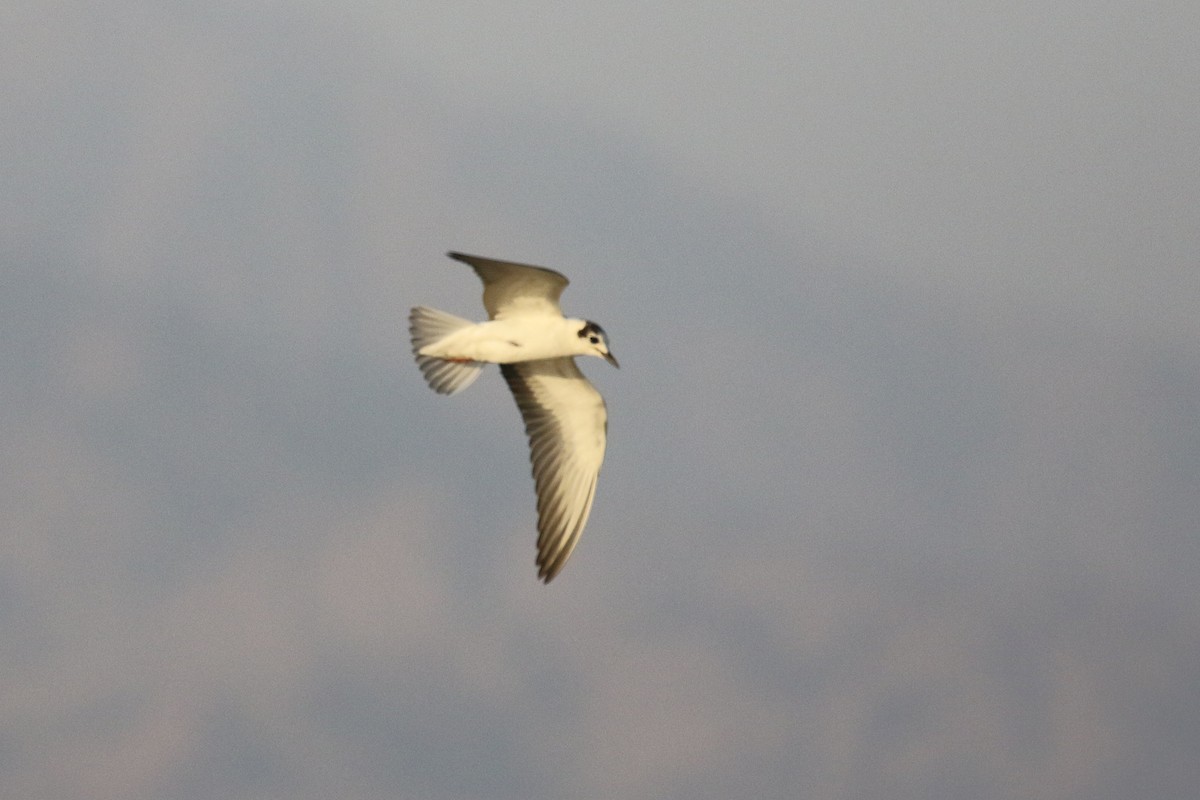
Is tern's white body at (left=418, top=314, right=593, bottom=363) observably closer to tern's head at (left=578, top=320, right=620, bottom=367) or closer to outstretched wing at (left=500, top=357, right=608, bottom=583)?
tern's head at (left=578, top=320, right=620, bottom=367)

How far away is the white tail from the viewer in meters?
21.5

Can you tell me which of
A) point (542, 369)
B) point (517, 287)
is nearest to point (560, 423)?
point (542, 369)

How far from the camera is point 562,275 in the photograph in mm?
20359

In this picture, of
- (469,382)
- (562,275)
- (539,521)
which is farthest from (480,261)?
(539,521)

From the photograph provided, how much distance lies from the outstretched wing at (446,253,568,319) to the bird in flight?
1 cm

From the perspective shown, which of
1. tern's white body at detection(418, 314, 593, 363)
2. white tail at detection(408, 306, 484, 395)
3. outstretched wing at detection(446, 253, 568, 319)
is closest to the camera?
outstretched wing at detection(446, 253, 568, 319)

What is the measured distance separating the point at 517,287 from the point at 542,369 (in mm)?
1953

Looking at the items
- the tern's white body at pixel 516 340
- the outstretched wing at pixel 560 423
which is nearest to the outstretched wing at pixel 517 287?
the tern's white body at pixel 516 340

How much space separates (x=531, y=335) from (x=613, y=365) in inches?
45.1

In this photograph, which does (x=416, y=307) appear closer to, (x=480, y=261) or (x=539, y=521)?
(x=480, y=261)

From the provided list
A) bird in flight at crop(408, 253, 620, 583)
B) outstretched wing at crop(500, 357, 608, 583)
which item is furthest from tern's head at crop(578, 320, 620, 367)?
outstretched wing at crop(500, 357, 608, 583)

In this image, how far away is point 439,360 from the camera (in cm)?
2181

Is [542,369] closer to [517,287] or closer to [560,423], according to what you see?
[560,423]

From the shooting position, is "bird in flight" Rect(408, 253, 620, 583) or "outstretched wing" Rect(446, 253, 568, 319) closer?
"outstretched wing" Rect(446, 253, 568, 319)
